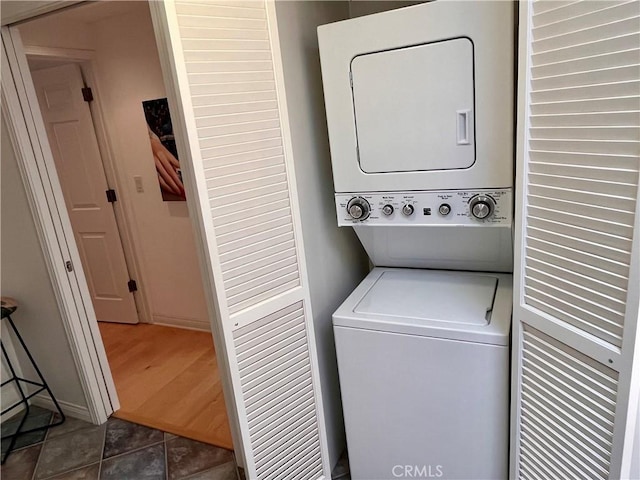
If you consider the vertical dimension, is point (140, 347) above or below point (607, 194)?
below

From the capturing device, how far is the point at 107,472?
6.94 ft

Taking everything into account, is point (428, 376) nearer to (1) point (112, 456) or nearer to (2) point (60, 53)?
(1) point (112, 456)

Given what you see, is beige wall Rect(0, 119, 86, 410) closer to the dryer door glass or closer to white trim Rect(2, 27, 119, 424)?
white trim Rect(2, 27, 119, 424)

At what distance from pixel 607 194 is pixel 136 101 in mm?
3001

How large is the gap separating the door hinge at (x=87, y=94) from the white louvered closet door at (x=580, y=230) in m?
3.07

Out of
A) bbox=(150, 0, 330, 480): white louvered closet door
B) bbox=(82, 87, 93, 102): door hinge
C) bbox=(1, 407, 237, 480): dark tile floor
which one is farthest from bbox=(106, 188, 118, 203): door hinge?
bbox=(150, 0, 330, 480): white louvered closet door

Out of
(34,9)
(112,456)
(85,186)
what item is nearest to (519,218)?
(34,9)

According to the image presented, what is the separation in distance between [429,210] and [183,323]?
259 cm

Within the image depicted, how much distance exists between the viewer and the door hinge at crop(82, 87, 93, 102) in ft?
10.5

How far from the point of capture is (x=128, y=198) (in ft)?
11.2

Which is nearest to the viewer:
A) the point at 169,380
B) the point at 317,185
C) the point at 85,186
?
the point at 317,185

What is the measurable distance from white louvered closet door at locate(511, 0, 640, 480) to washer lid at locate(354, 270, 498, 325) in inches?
10.2

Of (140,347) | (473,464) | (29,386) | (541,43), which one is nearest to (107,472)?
(29,386)

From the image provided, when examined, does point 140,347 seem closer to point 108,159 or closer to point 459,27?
point 108,159
